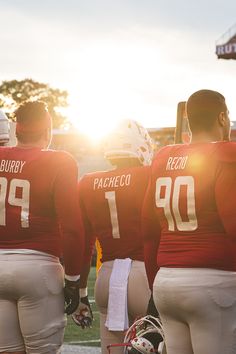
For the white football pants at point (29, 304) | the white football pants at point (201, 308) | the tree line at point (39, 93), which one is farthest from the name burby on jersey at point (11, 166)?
the tree line at point (39, 93)

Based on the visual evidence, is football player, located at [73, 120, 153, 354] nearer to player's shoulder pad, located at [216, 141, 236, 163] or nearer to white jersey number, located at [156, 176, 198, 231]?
white jersey number, located at [156, 176, 198, 231]

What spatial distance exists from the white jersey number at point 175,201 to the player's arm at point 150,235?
0.18m

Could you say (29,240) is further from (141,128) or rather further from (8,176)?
(141,128)

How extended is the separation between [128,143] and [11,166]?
2.77ft

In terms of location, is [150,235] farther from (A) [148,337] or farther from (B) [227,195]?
(B) [227,195]

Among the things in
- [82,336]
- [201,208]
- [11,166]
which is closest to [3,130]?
[11,166]

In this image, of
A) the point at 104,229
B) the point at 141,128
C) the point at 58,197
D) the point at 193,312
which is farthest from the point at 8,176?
the point at 193,312

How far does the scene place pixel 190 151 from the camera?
3.82 m

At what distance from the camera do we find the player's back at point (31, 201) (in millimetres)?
4488

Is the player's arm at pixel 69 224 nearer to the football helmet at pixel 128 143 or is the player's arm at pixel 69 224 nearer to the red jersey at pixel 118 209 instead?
the red jersey at pixel 118 209

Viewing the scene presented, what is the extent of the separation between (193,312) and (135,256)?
1217 mm

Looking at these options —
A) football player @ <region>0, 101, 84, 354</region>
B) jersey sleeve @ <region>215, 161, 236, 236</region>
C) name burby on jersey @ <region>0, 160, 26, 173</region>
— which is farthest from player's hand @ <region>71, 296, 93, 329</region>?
jersey sleeve @ <region>215, 161, 236, 236</region>

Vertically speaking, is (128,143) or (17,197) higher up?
(128,143)

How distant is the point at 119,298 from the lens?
4.77 meters
